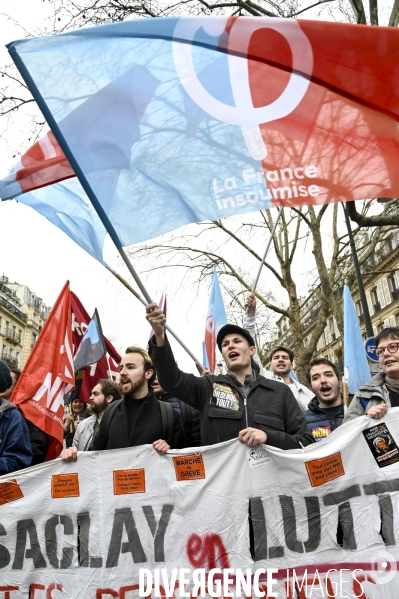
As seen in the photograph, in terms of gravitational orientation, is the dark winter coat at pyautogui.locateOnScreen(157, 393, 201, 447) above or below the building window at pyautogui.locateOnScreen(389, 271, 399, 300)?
below

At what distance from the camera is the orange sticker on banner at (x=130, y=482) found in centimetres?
345

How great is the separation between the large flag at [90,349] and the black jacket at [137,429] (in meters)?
2.97

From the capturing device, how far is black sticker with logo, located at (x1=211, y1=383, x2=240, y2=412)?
3402 millimetres

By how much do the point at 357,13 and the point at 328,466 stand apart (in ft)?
29.6

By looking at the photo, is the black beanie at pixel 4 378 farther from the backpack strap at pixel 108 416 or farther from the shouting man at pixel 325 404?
→ the shouting man at pixel 325 404

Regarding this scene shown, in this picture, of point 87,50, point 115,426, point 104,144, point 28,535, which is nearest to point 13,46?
point 87,50

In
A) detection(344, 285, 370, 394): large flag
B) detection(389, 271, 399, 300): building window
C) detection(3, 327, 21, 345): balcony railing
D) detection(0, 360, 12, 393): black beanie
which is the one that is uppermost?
detection(3, 327, 21, 345): balcony railing

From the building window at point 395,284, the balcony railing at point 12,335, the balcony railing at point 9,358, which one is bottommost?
the building window at point 395,284

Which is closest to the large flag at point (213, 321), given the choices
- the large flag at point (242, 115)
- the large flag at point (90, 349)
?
the large flag at point (90, 349)

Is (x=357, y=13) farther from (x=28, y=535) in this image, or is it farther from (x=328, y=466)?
(x=28, y=535)

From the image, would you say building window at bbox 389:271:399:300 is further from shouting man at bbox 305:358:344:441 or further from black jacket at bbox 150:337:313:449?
black jacket at bbox 150:337:313:449

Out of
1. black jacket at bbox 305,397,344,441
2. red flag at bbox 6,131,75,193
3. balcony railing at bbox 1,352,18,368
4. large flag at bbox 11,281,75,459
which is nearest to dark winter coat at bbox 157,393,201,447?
black jacket at bbox 305,397,344,441

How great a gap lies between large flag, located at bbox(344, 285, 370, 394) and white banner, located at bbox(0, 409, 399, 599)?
307 cm

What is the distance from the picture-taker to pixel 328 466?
3354 millimetres
